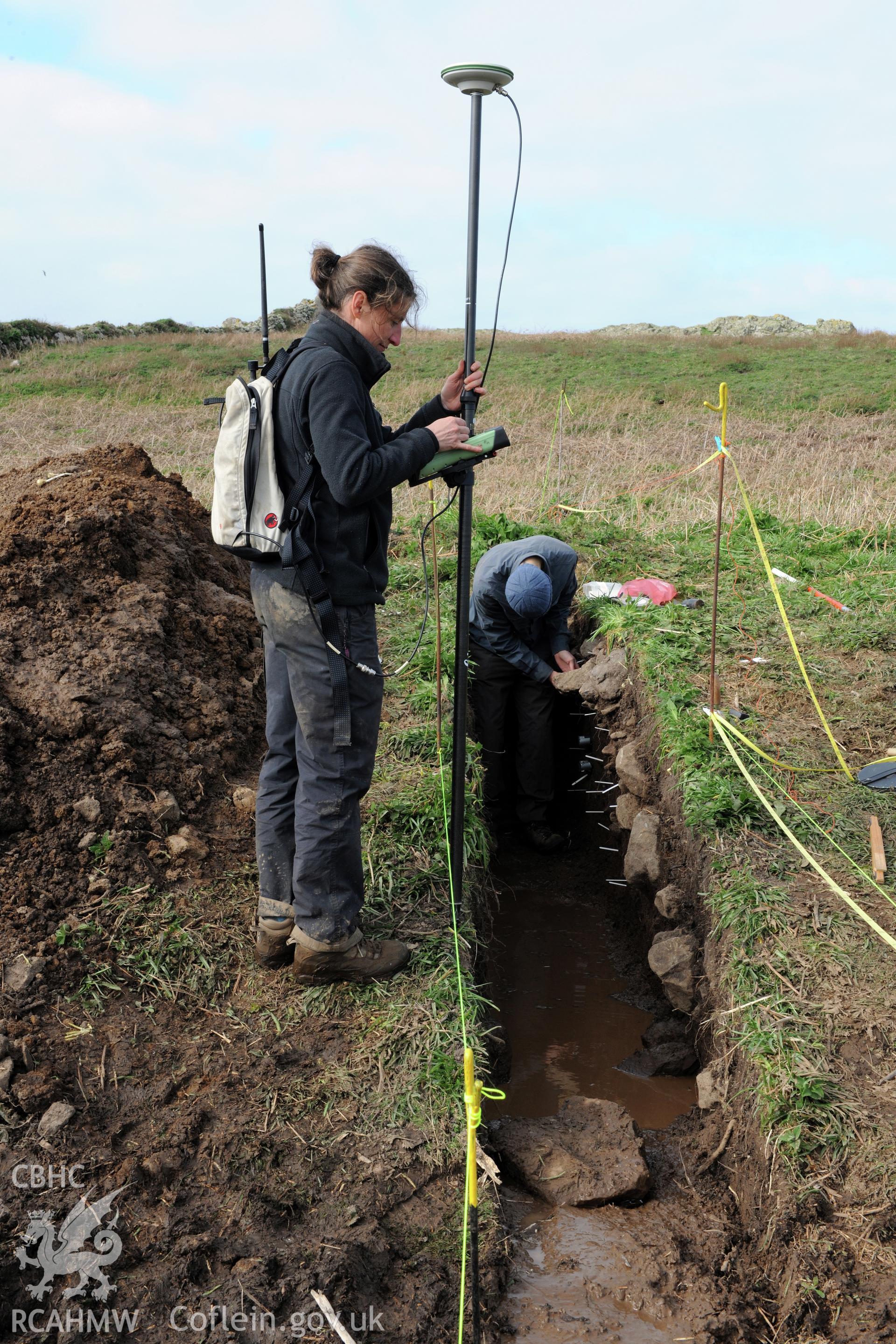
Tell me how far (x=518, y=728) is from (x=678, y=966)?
2.54 m

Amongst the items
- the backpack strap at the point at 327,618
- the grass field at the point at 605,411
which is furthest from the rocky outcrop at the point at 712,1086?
the grass field at the point at 605,411

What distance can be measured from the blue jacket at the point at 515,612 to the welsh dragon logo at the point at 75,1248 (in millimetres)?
3904

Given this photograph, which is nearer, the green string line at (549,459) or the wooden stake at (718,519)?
the wooden stake at (718,519)

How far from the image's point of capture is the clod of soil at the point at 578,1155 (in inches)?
118

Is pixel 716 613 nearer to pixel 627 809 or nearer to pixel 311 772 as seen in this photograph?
pixel 627 809

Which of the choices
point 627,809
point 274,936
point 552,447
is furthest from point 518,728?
point 552,447

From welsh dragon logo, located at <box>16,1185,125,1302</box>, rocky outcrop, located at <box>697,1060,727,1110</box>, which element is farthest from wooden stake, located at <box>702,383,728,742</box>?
welsh dragon logo, located at <box>16,1185,125,1302</box>

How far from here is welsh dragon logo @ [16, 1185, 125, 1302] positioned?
90.6 inches

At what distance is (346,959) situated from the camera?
3201mm

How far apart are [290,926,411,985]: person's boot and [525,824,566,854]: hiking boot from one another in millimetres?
2816

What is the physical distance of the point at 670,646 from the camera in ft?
18.4

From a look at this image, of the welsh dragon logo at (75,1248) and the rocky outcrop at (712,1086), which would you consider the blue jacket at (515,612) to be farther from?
the welsh dragon logo at (75,1248)

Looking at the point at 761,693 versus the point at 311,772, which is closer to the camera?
the point at 311,772

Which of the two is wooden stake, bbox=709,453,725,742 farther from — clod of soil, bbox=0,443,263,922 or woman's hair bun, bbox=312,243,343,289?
clod of soil, bbox=0,443,263,922
